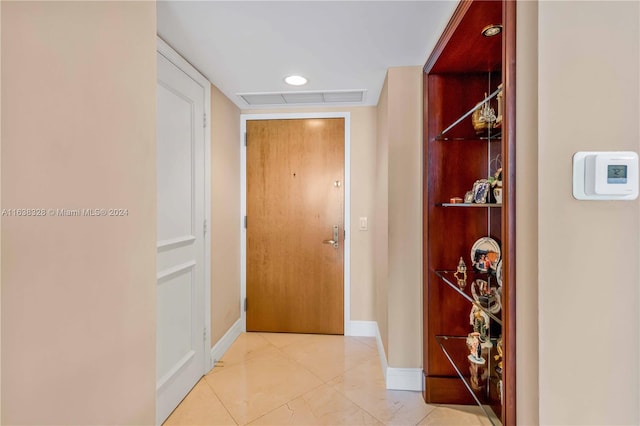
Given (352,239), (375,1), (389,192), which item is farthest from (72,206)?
(352,239)

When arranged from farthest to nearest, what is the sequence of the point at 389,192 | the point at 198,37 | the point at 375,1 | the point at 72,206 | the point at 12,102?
1. the point at 389,192
2. the point at 198,37
3. the point at 375,1
4. the point at 72,206
5. the point at 12,102

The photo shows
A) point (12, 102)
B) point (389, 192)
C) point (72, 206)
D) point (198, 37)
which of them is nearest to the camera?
point (12, 102)

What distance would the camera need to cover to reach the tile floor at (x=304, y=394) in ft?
5.63

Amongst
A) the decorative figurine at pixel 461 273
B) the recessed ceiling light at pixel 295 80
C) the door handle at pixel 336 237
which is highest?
the recessed ceiling light at pixel 295 80

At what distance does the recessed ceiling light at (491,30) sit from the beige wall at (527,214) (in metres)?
0.57

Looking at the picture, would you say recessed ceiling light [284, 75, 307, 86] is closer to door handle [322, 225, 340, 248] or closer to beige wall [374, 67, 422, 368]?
beige wall [374, 67, 422, 368]

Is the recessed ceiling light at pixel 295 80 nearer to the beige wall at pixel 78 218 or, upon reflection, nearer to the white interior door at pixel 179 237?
the white interior door at pixel 179 237

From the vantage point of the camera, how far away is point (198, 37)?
163cm

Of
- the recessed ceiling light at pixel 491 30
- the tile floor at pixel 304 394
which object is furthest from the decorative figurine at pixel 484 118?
the tile floor at pixel 304 394

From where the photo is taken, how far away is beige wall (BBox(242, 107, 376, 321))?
2801 mm
